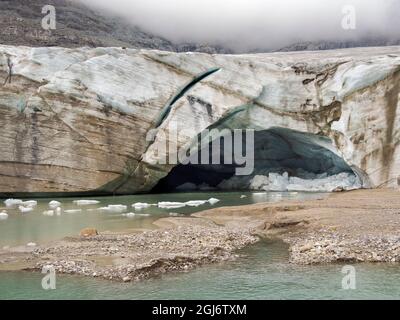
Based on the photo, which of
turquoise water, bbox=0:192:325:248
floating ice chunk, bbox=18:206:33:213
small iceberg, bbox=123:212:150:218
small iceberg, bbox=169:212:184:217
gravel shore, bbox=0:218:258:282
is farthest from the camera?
floating ice chunk, bbox=18:206:33:213

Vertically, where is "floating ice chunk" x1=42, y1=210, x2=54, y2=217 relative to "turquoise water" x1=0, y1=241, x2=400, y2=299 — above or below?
above

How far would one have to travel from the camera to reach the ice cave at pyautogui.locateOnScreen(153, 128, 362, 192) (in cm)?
2231

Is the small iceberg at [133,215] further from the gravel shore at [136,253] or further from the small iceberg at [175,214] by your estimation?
the gravel shore at [136,253]

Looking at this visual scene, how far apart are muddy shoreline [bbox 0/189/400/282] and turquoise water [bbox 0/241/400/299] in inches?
14.8

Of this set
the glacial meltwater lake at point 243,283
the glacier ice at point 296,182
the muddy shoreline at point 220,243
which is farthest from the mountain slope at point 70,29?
the glacial meltwater lake at point 243,283

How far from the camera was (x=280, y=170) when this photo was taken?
24.7 m

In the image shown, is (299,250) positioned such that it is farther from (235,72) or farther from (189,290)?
(235,72)

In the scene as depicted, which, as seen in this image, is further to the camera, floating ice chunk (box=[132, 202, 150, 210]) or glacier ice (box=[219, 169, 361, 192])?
glacier ice (box=[219, 169, 361, 192])

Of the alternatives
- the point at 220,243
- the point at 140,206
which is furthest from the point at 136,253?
the point at 140,206

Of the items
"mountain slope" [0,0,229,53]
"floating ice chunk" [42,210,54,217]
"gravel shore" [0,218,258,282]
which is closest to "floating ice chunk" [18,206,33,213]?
"floating ice chunk" [42,210,54,217]

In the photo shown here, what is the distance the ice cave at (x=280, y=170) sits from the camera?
73.2 ft

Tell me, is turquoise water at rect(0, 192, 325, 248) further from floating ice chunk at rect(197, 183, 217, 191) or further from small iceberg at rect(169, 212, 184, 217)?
floating ice chunk at rect(197, 183, 217, 191)

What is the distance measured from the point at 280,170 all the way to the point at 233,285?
17678 mm

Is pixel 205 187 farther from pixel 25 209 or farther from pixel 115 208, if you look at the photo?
pixel 25 209
